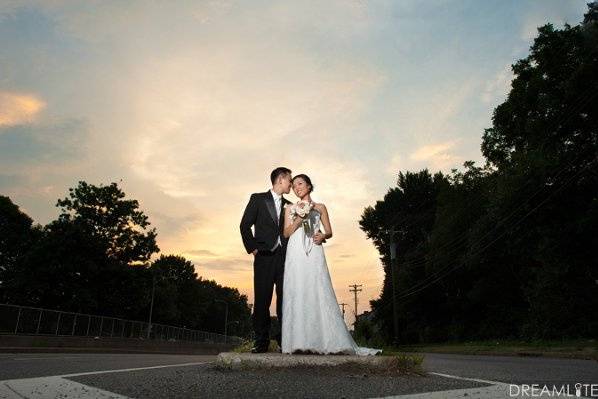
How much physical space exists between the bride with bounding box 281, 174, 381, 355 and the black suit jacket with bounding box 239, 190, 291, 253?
152 mm

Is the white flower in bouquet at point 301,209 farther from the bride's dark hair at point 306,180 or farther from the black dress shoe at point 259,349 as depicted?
the black dress shoe at point 259,349

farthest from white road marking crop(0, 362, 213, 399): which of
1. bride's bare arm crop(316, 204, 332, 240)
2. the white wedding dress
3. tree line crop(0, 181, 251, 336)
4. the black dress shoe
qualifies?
tree line crop(0, 181, 251, 336)

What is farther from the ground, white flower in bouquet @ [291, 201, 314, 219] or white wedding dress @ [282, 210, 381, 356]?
white flower in bouquet @ [291, 201, 314, 219]

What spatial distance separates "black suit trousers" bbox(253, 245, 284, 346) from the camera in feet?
18.7

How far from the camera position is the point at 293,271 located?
18.7 feet

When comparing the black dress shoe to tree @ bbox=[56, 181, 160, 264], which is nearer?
the black dress shoe

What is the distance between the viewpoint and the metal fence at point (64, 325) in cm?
2028

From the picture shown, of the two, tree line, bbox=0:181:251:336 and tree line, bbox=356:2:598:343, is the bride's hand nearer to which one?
tree line, bbox=356:2:598:343

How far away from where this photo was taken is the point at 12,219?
56031mm

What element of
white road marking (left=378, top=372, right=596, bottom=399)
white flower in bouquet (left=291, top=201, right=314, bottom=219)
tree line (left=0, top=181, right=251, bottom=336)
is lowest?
white road marking (left=378, top=372, right=596, bottom=399)

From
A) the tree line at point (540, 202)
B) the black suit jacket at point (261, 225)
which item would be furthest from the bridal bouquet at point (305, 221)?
the tree line at point (540, 202)

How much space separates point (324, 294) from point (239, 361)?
4.57 ft

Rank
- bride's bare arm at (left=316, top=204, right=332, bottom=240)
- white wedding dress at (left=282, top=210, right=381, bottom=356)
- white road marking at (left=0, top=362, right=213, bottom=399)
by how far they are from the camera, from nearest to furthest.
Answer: white road marking at (left=0, top=362, right=213, bottom=399), white wedding dress at (left=282, top=210, right=381, bottom=356), bride's bare arm at (left=316, top=204, right=332, bottom=240)

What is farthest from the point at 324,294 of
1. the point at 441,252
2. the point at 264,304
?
the point at 441,252
